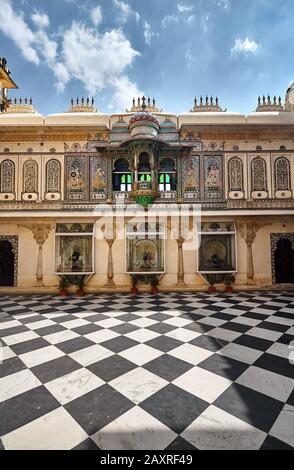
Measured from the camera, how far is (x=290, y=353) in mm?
3145

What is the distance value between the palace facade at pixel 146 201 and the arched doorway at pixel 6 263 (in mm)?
38

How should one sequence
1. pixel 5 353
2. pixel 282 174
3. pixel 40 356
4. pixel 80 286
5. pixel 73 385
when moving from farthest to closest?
pixel 282 174
pixel 80 286
pixel 5 353
pixel 40 356
pixel 73 385

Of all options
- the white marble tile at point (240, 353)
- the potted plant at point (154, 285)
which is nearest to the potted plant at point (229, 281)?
the potted plant at point (154, 285)

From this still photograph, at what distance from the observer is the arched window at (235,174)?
8.12 metres

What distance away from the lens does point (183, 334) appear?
3840mm

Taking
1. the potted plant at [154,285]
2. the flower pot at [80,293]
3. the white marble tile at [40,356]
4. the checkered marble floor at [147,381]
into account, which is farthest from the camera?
the potted plant at [154,285]

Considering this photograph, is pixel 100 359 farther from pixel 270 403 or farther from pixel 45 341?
pixel 270 403

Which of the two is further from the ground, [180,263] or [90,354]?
[180,263]

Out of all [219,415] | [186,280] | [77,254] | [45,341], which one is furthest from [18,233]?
[219,415]

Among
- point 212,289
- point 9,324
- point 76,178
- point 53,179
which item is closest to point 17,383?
point 9,324

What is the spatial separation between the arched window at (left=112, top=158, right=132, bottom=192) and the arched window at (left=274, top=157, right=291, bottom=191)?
5.62 meters

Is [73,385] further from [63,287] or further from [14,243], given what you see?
[14,243]

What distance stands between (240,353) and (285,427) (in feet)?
4.37

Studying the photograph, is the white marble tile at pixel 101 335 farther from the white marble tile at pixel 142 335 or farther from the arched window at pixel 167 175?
the arched window at pixel 167 175
